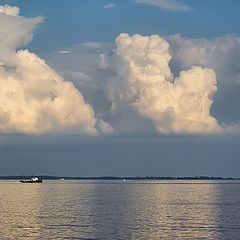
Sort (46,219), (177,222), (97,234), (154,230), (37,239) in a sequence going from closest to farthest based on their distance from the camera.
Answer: (37,239) < (97,234) < (154,230) < (177,222) < (46,219)

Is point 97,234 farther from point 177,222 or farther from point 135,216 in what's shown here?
point 135,216

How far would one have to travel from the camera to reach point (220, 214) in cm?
12381

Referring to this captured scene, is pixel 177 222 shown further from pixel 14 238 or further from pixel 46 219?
pixel 14 238

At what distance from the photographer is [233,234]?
87500mm

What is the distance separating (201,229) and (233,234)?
6.99m

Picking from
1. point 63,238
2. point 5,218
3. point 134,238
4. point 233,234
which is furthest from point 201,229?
point 5,218

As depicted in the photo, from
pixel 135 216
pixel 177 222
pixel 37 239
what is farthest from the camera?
pixel 135 216

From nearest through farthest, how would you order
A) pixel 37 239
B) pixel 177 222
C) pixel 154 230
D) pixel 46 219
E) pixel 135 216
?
1. pixel 37 239
2. pixel 154 230
3. pixel 177 222
4. pixel 46 219
5. pixel 135 216

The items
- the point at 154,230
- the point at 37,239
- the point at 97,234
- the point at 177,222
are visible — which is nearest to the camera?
the point at 37,239

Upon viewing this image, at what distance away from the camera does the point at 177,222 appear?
339ft

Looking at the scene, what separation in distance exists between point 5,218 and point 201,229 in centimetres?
3978

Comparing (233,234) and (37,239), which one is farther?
(233,234)

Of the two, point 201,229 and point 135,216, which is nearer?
point 201,229

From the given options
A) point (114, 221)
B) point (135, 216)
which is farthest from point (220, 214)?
point (114, 221)
